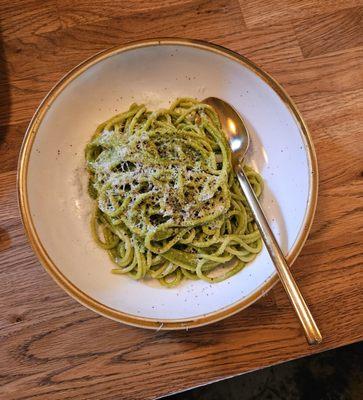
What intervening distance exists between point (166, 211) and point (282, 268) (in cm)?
35

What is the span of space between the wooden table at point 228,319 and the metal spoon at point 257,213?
0.64ft

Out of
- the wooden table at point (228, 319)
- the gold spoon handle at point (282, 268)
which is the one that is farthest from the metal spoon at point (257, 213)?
the wooden table at point (228, 319)

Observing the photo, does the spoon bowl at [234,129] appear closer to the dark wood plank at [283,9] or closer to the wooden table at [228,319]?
the wooden table at [228,319]

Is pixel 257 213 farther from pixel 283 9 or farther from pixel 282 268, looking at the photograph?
pixel 283 9

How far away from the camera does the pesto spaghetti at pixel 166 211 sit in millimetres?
1205

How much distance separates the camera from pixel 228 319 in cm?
120

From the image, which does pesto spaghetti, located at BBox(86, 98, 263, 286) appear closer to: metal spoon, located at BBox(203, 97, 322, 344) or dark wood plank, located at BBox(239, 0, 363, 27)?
metal spoon, located at BBox(203, 97, 322, 344)

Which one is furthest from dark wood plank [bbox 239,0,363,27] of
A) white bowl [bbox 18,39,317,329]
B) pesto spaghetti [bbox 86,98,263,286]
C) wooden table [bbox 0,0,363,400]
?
pesto spaghetti [bbox 86,98,263,286]

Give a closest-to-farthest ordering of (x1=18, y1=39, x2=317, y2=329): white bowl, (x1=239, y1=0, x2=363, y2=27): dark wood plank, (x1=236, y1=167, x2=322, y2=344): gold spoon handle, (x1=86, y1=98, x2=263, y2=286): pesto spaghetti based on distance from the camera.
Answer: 1. (x1=236, y1=167, x2=322, y2=344): gold spoon handle
2. (x1=18, y1=39, x2=317, y2=329): white bowl
3. (x1=86, y1=98, x2=263, y2=286): pesto spaghetti
4. (x1=239, y1=0, x2=363, y2=27): dark wood plank

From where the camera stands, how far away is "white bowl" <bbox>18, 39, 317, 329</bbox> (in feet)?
3.56

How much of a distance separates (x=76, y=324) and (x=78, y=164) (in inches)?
18.2

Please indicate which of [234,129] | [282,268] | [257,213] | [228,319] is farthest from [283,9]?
[228,319]

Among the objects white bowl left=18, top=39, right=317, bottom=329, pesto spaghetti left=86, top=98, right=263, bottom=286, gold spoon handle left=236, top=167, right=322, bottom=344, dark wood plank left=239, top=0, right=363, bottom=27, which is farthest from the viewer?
dark wood plank left=239, top=0, right=363, bottom=27

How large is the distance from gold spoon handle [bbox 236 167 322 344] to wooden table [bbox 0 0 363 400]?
195mm
